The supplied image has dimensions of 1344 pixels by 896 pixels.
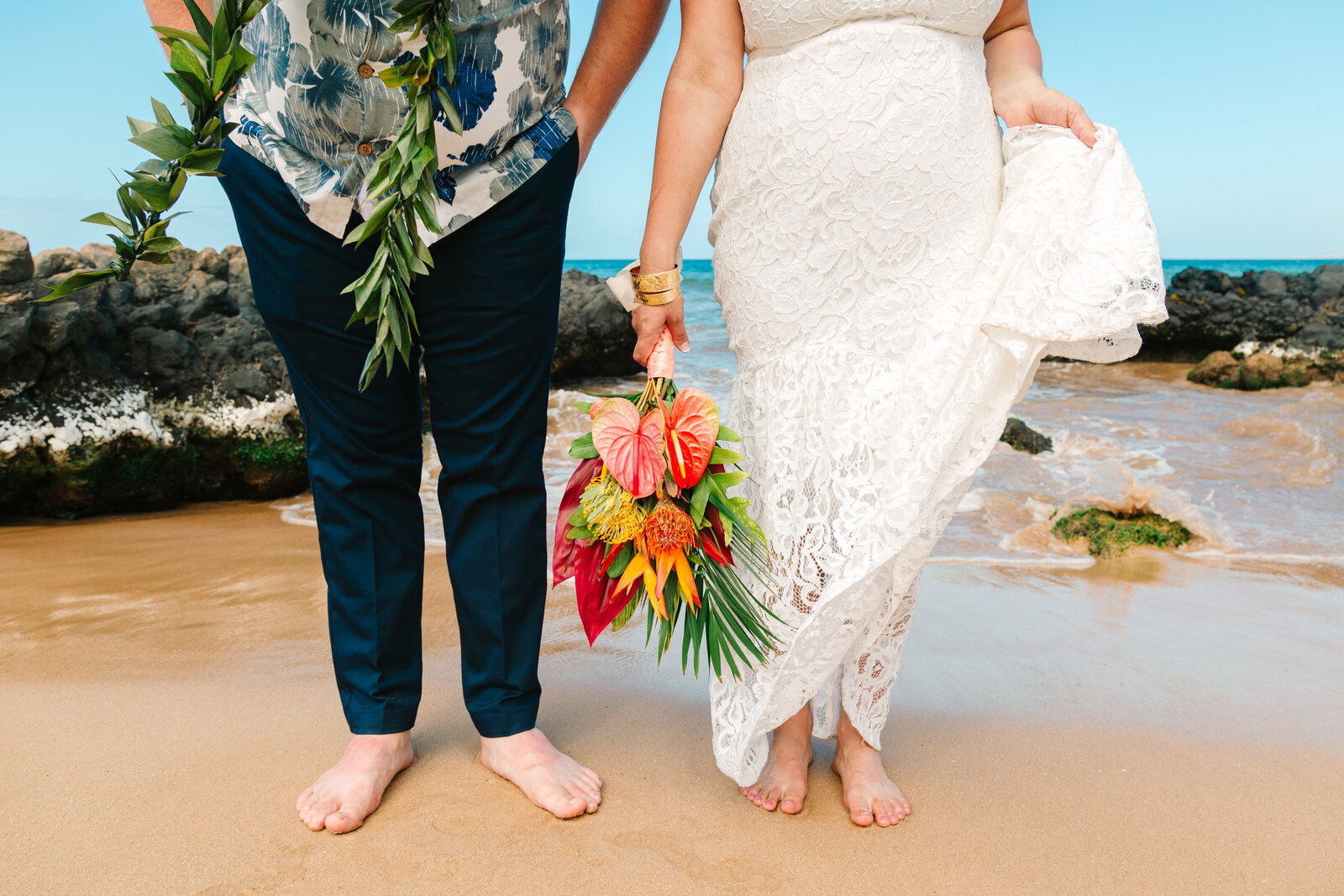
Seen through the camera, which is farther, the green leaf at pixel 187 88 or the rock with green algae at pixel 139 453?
the rock with green algae at pixel 139 453

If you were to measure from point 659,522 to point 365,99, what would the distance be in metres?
0.95

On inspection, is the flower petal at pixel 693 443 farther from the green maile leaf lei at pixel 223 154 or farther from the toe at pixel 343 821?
the toe at pixel 343 821

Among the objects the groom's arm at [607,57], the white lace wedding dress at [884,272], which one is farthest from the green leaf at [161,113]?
the white lace wedding dress at [884,272]

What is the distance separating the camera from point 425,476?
221 inches

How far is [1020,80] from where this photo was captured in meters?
1.92

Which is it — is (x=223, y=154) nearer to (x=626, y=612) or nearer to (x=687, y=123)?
(x=687, y=123)

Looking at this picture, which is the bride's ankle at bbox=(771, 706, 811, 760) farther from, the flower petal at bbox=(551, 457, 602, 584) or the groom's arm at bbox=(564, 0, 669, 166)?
the groom's arm at bbox=(564, 0, 669, 166)

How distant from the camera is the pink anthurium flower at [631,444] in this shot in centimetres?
165

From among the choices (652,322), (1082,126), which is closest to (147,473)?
(652,322)

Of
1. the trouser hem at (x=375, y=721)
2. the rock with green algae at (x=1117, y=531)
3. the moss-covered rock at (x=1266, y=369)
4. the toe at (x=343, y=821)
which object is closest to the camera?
the toe at (x=343, y=821)

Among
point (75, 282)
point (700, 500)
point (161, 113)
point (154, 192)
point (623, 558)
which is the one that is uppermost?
point (161, 113)

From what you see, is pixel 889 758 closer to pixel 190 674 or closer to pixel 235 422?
pixel 190 674

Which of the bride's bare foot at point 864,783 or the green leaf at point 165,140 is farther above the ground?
the green leaf at point 165,140

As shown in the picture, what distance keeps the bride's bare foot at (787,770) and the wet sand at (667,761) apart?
0.04 meters
